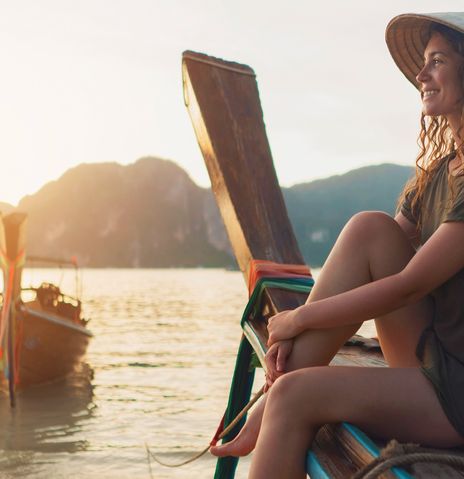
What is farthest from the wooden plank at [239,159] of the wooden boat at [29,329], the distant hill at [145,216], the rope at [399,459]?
the distant hill at [145,216]

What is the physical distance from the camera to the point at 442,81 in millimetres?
1920

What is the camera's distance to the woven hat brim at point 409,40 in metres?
2.07

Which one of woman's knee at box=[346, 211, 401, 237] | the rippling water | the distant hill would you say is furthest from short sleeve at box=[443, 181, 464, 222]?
the distant hill

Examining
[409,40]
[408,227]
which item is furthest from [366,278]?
[409,40]

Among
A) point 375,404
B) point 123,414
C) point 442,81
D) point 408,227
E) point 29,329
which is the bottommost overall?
point 123,414

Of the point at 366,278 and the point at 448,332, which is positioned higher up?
the point at 366,278

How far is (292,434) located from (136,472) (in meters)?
6.02

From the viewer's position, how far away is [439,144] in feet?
7.06

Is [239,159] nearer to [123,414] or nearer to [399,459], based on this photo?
[399,459]

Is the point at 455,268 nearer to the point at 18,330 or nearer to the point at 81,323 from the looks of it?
the point at 18,330

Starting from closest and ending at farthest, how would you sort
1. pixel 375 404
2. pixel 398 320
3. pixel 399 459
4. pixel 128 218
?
pixel 399 459, pixel 375 404, pixel 398 320, pixel 128 218

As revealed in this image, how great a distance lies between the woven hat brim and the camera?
6.79 feet

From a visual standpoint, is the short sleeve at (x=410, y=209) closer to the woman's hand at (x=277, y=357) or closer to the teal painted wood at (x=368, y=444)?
the woman's hand at (x=277, y=357)

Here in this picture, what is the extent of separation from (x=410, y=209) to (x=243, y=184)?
0.89 meters
